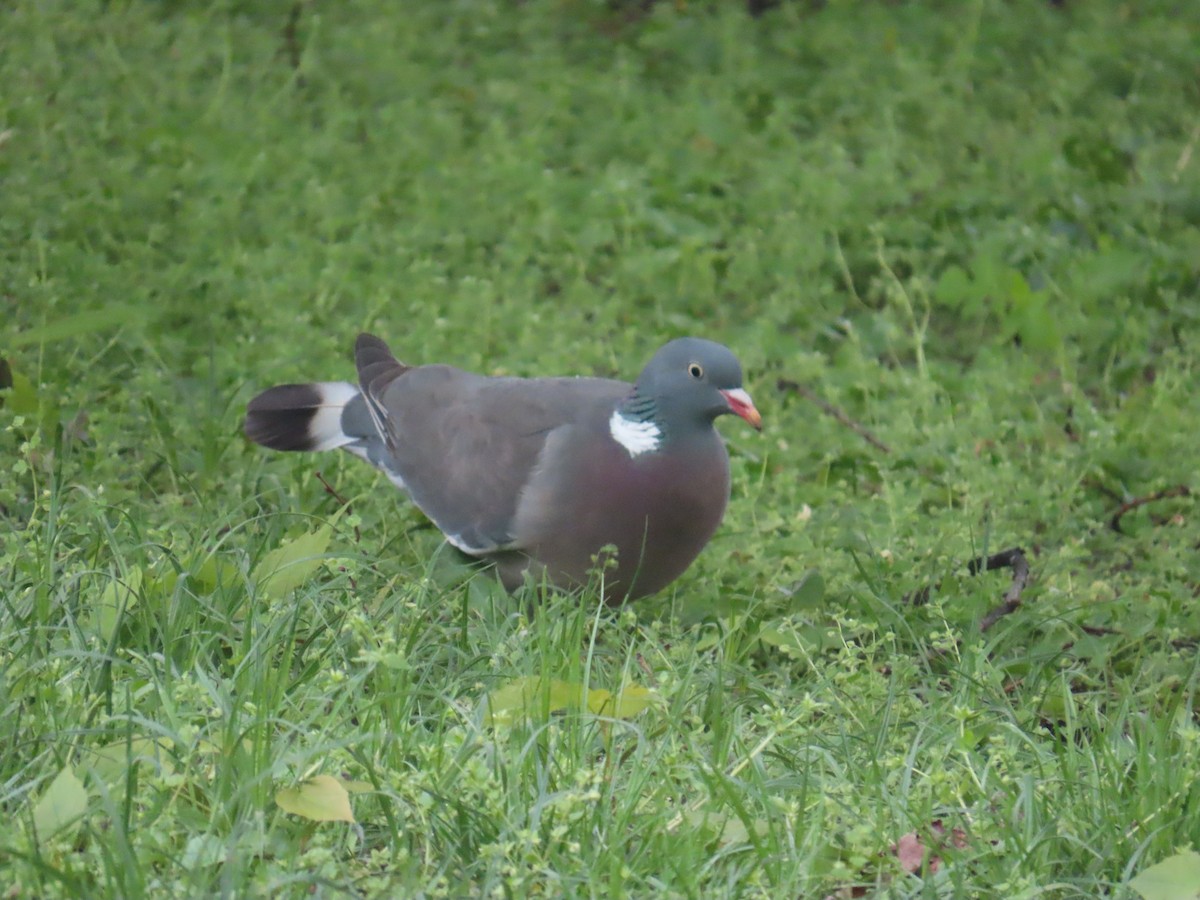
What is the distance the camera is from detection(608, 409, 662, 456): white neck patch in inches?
147

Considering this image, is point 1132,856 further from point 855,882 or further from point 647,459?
point 647,459

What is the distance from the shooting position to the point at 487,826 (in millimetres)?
2518

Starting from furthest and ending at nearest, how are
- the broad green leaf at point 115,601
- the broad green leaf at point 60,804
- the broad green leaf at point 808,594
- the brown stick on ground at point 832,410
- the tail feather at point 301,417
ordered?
the brown stick on ground at point 832,410, the tail feather at point 301,417, the broad green leaf at point 808,594, the broad green leaf at point 115,601, the broad green leaf at point 60,804

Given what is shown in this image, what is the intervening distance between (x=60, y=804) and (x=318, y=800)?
0.37 m

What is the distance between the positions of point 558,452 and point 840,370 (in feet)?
6.00

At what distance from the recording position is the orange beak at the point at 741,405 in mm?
3713

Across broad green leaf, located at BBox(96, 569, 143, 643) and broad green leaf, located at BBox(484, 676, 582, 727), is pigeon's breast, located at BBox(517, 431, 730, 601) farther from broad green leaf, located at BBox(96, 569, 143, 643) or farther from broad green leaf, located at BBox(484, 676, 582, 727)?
broad green leaf, located at BBox(96, 569, 143, 643)

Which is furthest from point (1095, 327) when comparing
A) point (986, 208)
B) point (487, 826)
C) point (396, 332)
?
point (487, 826)

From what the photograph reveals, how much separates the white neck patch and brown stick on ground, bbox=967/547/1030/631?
0.78 metres

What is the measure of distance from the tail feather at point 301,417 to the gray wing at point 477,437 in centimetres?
19

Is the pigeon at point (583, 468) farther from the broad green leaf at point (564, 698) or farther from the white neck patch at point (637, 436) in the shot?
the broad green leaf at point (564, 698)

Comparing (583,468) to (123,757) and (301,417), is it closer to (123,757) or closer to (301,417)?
(301,417)

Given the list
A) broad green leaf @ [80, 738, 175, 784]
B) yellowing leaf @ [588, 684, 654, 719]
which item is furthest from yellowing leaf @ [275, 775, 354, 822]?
yellowing leaf @ [588, 684, 654, 719]

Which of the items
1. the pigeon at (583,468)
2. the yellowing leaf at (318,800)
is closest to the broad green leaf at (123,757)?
the yellowing leaf at (318,800)
